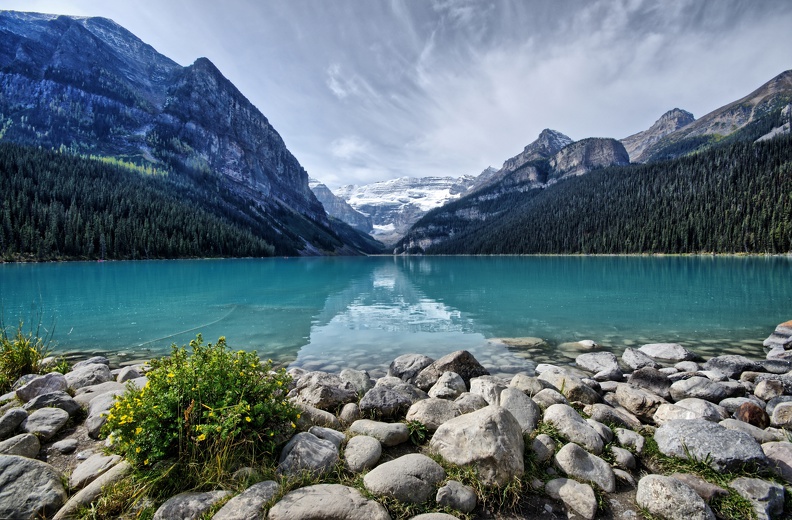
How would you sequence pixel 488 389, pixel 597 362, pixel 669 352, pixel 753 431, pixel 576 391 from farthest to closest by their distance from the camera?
pixel 669 352 < pixel 597 362 < pixel 576 391 < pixel 488 389 < pixel 753 431

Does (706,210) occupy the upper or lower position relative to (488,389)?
upper

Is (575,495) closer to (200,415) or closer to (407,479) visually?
(407,479)

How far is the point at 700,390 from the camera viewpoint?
407 inches

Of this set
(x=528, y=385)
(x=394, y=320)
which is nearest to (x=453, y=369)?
(x=528, y=385)

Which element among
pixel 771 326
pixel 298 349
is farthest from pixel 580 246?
pixel 298 349

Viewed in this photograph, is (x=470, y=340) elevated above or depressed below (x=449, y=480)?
below

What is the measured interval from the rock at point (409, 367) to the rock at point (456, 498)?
6881 mm

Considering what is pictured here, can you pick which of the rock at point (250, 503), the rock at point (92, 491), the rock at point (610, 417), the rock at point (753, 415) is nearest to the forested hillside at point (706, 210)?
the rock at point (753, 415)

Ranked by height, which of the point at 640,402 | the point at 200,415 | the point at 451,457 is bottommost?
the point at 640,402

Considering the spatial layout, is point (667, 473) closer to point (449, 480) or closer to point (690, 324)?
point (449, 480)

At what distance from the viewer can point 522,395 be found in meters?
7.71

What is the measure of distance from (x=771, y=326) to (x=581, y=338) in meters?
12.6

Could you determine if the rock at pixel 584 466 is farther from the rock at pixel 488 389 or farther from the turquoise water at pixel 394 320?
the turquoise water at pixel 394 320

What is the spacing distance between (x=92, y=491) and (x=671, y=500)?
7843mm
